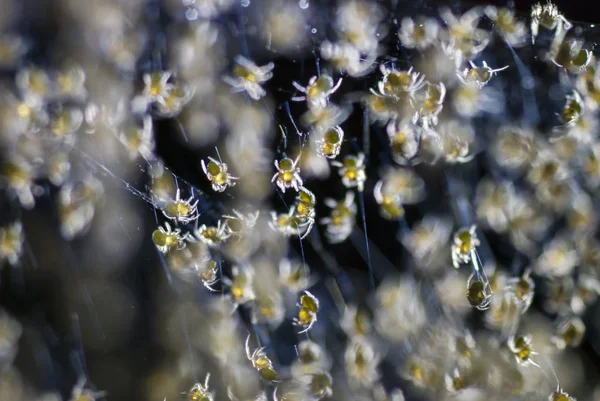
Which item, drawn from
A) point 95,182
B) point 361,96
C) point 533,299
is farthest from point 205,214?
point 533,299

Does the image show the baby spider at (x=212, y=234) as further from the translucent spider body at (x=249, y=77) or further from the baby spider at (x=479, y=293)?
the baby spider at (x=479, y=293)

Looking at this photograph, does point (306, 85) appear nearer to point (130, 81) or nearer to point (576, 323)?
point (130, 81)

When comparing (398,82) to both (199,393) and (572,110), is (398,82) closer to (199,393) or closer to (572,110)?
(572,110)

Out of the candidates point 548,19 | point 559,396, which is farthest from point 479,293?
point 548,19

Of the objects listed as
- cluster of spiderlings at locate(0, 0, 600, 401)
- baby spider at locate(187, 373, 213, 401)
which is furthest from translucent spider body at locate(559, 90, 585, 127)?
baby spider at locate(187, 373, 213, 401)

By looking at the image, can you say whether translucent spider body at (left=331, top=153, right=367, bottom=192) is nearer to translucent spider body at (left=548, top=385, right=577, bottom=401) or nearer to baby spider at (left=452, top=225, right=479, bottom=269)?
baby spider at (left=452, top=225, right=479, bottom=269)

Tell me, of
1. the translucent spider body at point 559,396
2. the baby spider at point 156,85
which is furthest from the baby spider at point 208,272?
the translucent spider body at point 559,396
